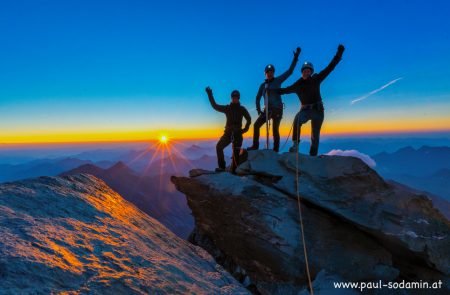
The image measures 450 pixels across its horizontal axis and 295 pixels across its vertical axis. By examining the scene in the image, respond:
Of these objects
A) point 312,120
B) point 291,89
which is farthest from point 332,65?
point 312,120

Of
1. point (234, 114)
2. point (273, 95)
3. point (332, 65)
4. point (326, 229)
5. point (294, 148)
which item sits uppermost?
point (332, 65)

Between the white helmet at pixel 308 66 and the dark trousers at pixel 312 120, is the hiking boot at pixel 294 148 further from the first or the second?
the white helmet at pixel 308 66

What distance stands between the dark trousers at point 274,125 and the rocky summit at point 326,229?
204 centimetres

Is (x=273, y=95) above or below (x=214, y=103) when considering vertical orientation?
above

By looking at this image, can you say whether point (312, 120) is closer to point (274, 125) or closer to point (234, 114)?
point (274, 125)

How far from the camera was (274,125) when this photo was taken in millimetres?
14320

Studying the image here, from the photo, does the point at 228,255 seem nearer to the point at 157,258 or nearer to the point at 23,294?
the point at 157,258

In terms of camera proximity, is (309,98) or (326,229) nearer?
(326,229)

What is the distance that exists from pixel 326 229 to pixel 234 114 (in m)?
6.49

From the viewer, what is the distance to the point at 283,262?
34.7ft

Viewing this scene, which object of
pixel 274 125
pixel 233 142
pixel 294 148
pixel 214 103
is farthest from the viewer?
pixel 233 142

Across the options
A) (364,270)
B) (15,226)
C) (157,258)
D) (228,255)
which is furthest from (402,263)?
(15,226)

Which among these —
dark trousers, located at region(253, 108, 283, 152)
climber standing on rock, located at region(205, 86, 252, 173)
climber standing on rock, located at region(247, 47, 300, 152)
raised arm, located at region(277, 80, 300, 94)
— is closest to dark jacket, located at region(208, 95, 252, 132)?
climber standing on rock, located at region(205, 86, 252, 173)

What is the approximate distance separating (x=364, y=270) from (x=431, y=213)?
321cm
